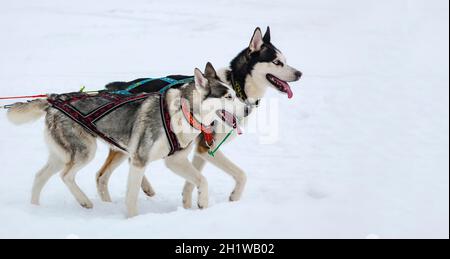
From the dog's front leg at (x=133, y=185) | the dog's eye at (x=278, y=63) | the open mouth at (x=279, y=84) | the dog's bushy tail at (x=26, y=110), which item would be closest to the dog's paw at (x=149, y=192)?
the dog's front leg at (x=133, y=185)

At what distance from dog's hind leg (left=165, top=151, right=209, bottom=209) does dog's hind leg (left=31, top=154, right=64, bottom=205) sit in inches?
34.7

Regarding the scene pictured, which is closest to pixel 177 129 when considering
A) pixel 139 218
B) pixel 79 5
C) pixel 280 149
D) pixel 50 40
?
pixel 139 218

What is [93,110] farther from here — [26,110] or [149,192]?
[149,192]

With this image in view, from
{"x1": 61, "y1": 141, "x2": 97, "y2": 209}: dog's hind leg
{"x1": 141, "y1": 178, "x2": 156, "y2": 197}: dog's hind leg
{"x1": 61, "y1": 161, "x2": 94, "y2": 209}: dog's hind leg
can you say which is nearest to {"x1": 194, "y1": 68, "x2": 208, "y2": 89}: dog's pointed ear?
{"x1": 61, "y1": 141, "x2": 97, "y2": 209}: dog's hind leg

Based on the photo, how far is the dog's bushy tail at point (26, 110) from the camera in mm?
5023

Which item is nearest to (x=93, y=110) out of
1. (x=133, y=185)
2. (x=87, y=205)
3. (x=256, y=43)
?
(x=133, y=185)

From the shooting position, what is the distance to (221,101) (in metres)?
4.68

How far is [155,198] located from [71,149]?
3.67 feet

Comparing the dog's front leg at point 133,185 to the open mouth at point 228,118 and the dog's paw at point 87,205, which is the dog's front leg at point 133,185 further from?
the open mouth at point 228,118

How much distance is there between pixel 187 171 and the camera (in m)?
4.97

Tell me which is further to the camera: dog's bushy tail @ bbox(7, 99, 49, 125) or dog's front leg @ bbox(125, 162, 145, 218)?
dog's bushy tail @ bbox(7, 99, 49, 125)

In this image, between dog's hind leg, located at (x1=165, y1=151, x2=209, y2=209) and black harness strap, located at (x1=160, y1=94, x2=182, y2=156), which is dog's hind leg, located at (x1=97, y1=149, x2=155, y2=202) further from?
black harness strap, located at (x1=160, y1=94, x2=182, y2=156)

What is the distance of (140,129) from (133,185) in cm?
42

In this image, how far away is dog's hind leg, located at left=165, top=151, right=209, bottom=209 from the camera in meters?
4.94
